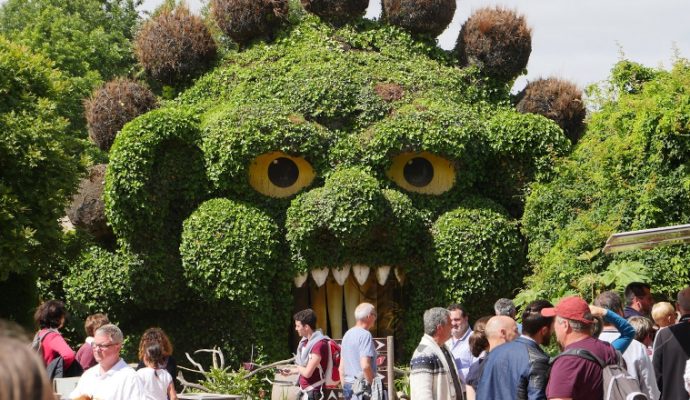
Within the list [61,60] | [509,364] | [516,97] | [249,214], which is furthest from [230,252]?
[61,60]

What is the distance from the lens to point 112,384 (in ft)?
23.0

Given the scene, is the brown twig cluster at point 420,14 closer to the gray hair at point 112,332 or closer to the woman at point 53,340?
the woman at point 53,340

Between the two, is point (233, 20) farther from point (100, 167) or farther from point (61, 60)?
point (61, 60)

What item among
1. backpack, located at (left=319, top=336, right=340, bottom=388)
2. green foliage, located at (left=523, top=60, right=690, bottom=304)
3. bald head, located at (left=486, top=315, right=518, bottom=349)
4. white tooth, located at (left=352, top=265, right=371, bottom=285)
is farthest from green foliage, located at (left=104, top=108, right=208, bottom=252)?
bald head, located at (left=486, top=315, right=518, bottom=349)

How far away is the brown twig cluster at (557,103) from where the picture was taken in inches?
771

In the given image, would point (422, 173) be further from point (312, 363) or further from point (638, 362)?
point (638, 362)

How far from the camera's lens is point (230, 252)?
1697cm

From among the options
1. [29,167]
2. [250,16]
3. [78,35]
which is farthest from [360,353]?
[78,35]

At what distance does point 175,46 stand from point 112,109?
159 cm

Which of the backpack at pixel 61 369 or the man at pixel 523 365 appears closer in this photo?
the man at pixel 523 365

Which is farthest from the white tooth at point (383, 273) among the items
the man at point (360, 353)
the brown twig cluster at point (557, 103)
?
the man at point (360, 353)

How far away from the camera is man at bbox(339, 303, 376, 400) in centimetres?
953

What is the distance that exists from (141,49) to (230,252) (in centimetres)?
487

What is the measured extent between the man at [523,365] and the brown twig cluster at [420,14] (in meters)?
13.0
